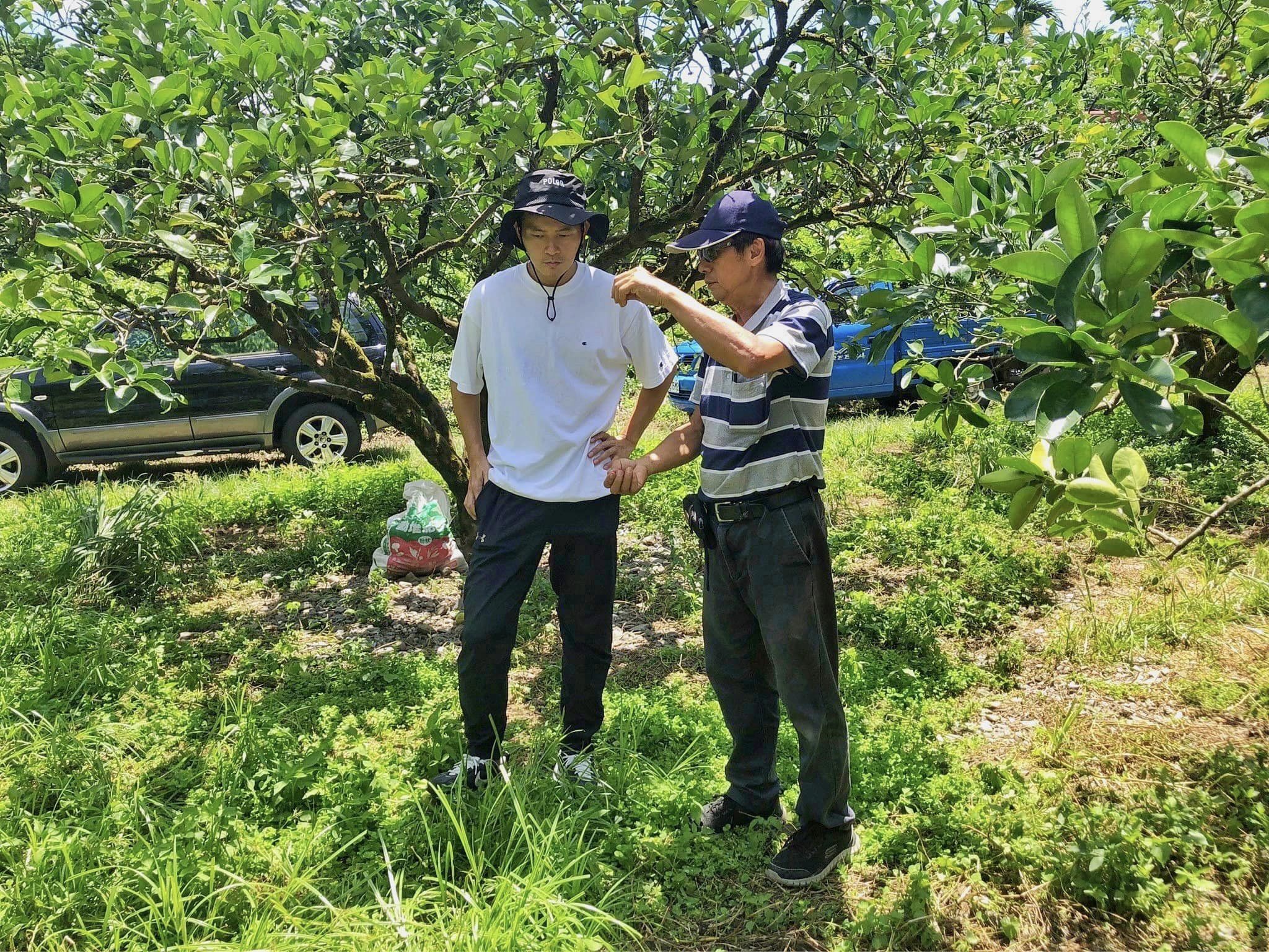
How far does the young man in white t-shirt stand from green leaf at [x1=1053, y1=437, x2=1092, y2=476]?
4.68 ft

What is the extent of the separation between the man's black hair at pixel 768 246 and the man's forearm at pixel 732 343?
26 centimetres

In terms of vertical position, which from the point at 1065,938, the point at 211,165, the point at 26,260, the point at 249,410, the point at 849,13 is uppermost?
the point at 849,13

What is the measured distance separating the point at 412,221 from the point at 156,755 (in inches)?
87.8

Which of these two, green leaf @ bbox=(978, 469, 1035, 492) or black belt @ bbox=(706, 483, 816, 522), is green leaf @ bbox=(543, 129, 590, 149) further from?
green leaf @ bbox=(978, 469, 1035, 492)

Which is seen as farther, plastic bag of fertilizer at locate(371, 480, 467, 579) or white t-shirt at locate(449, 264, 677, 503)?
plastic bag of fertilizer at locate(371, 480, 467, 579)

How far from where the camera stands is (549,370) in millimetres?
2660

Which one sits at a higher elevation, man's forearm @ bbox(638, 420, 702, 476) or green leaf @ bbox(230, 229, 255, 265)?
green leaf @ bbox(230, 229, 255, 265)

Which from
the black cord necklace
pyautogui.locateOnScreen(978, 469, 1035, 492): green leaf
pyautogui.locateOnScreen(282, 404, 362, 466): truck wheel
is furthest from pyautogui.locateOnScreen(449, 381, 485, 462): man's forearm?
pyautogui.locateOnScreen(282, 404, 362, 466): truck wheel

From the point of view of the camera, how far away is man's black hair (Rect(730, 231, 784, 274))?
223 centimetres

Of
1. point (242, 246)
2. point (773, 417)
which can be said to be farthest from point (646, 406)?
point (242, 246)

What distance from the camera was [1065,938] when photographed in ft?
7.19

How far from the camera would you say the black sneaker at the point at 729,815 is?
2615 millimetres

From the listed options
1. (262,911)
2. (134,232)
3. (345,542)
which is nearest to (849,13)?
(134,232)

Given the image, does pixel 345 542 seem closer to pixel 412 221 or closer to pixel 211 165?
pixel 412 221
